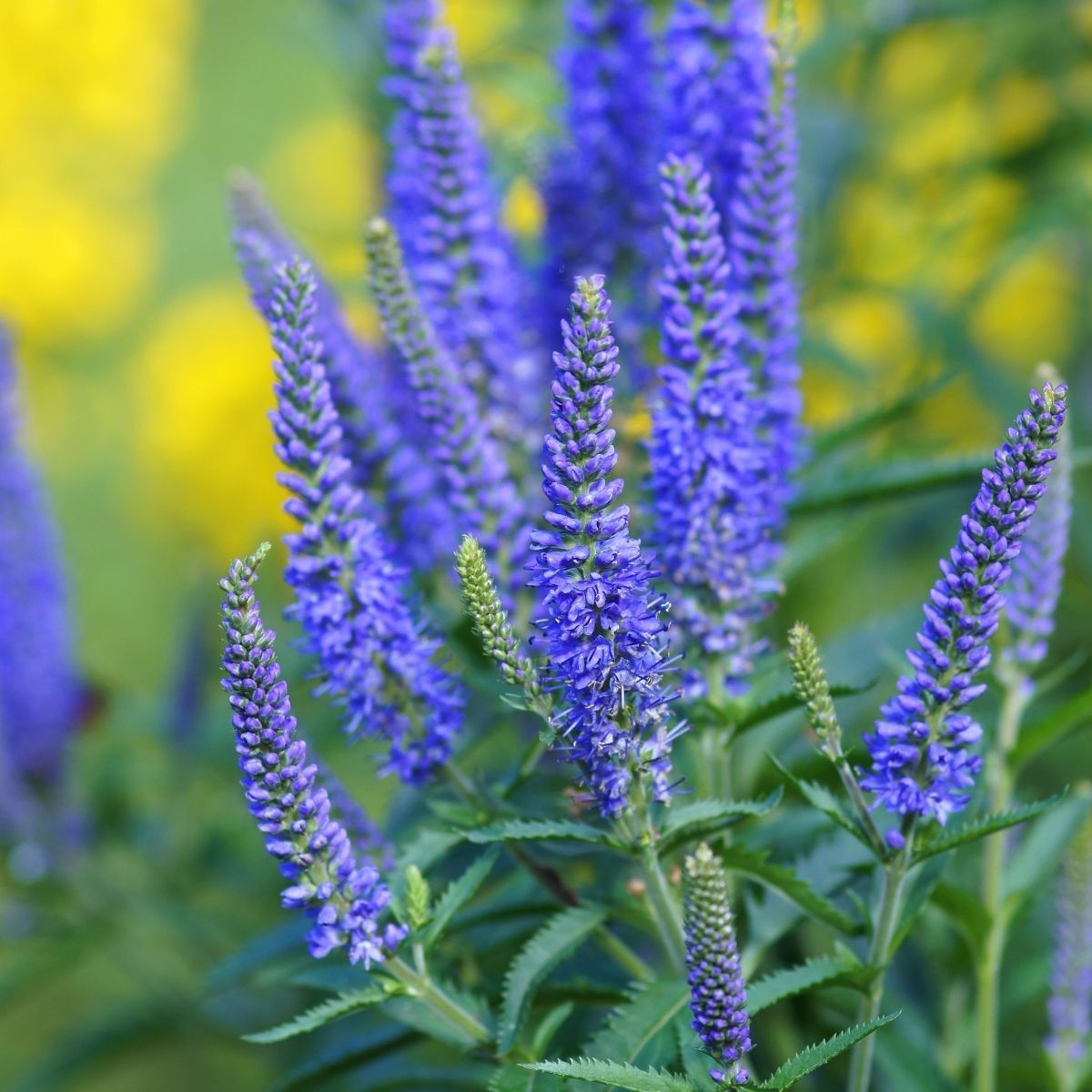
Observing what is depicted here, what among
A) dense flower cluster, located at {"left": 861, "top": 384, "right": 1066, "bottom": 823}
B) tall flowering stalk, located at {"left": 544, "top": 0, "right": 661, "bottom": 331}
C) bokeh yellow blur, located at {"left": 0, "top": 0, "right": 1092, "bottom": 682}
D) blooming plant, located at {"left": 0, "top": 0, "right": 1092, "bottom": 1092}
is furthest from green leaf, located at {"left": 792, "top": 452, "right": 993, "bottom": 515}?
dense flower cluster, located at {"left": 861, "top": 384, "right": 1066, "bottom": 823}

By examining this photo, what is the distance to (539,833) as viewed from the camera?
2.89 feet

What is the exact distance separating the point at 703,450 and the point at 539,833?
1.10ft

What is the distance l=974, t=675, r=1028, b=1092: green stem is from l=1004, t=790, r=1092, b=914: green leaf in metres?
0.02

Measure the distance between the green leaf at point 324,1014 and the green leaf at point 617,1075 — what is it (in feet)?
0.44

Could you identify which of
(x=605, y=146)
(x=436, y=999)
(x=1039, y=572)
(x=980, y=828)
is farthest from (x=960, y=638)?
(x=605, y=146)

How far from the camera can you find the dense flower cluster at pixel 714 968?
2.57 ft

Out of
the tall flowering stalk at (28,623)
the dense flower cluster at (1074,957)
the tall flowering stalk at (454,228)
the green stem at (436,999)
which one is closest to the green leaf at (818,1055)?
the green stem at (436,999)

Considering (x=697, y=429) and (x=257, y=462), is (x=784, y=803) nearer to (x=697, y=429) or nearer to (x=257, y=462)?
(x=697, y=429)

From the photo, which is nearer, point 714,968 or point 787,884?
point 714,968

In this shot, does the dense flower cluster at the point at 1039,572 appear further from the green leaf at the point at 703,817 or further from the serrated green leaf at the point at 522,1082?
the serrated green leaf at the point at 522,1082

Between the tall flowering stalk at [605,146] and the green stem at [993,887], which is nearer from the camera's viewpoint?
the green stem at [993,887]

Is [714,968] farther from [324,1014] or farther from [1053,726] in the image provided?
[1053,726]

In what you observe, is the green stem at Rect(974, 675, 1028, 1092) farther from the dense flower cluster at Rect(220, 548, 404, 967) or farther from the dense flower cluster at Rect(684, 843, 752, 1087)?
the dense flower cluster at Rect(220, 548, 404, 967)

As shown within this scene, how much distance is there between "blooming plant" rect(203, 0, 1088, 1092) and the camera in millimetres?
831
